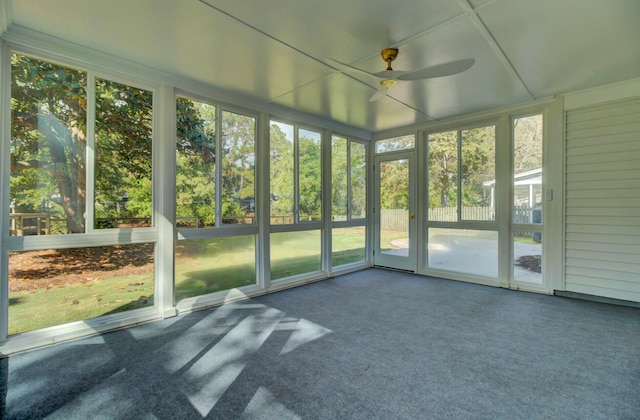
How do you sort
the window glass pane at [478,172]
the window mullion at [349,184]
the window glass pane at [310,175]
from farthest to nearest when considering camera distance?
the window mullion at [349,184] → the window glass pane at [310,175] → the window glass pane at [478,172]

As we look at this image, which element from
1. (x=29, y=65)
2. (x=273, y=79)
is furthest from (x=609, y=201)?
(x=29, y=65)

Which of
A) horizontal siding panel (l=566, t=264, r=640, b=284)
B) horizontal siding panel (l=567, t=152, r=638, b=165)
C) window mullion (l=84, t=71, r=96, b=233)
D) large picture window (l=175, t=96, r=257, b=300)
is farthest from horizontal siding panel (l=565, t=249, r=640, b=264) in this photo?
window mullion (l=84, t=71, r=96, b=233)

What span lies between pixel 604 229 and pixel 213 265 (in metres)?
4.83

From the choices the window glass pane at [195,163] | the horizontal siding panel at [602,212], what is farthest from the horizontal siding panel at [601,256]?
the window glass pane at [195,163]

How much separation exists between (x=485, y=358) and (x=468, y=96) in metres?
3.08

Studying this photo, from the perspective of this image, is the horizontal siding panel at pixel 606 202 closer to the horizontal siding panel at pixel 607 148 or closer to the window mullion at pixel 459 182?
the horizontal siding panel at pixel 607 148

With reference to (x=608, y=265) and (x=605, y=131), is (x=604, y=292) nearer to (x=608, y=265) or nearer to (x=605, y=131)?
(x=608, y=265)

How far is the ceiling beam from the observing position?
6.79ft

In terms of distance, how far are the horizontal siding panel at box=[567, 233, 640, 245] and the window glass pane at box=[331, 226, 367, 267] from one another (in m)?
3.10

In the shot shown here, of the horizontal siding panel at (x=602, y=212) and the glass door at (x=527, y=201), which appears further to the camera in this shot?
the glass door at (x=527, y=201)

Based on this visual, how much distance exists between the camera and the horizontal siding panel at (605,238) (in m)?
3.37

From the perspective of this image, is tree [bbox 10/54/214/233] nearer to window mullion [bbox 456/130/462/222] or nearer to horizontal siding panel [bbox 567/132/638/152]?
window mullion [bbox 456/130/462/222]

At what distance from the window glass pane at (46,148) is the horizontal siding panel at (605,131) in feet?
18.3

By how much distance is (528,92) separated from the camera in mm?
3676
